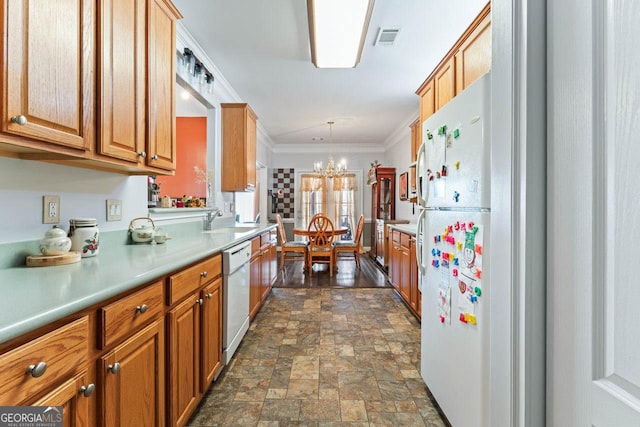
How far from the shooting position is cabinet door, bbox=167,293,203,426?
1.32 meters

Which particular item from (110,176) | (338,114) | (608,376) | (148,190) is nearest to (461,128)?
(608,376)

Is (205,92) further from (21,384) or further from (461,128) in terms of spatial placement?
(21,384)

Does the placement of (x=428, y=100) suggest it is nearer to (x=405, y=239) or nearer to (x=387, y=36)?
(x=387, y=36)

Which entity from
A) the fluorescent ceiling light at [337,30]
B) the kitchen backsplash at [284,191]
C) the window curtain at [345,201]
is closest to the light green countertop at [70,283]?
the fluorescent ceiling light at [337,30]

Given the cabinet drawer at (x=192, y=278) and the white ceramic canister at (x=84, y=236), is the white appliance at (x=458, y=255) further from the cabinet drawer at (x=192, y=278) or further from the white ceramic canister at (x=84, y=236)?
the white ceramic canister at (x=84, y=236)

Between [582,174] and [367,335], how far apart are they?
7.61 feet

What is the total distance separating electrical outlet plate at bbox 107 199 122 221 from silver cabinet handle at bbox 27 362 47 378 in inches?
49.4

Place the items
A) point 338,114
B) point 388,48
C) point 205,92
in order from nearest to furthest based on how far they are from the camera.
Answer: point 388,48 < point 205,92 < point 338,114

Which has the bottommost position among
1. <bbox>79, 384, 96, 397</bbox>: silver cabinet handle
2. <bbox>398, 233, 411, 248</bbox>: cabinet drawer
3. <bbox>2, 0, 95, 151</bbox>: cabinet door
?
<bbox>79, 384, 96, 397</bbox>: silver cabinet handle

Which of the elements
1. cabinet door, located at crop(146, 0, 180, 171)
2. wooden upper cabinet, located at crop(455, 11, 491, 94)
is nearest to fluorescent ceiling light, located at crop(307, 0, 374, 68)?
wooden upper cabinet, located at crop(455, 11, 491, 94)

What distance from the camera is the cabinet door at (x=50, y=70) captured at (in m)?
0.93

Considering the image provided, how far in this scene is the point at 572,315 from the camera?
71cm

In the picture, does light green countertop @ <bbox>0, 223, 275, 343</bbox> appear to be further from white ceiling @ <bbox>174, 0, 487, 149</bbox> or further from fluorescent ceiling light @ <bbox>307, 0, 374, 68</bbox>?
white ceiling @ <bbox>174, 0, 487, 149</bbox>

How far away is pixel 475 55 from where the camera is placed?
84.7 inches
